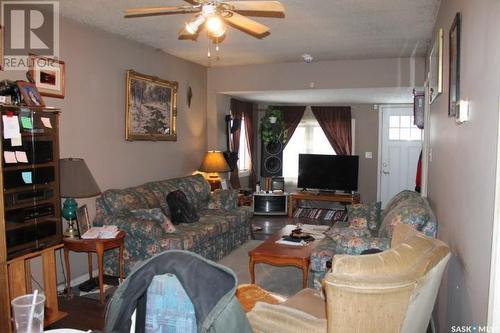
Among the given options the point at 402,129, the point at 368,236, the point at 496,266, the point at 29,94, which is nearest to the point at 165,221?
the point at 29,94

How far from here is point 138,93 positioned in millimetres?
5172

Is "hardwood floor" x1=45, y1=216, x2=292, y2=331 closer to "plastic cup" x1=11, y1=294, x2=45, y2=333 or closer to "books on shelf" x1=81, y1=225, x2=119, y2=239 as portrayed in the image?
"books on shelf" x1=81, y1=225, x2=119, y2=239

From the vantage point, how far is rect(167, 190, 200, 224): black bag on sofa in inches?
195

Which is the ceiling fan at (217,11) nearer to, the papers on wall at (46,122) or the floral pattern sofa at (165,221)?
the papers on wall at (46,122)

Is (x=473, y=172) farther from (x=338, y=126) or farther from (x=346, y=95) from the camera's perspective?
(x=338, y=126)

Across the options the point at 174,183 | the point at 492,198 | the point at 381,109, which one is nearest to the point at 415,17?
the point at 492,198

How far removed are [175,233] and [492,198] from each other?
3425 mm

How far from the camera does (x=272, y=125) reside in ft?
27.7

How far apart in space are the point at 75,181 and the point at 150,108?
6.66ft

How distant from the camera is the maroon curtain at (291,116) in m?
8.95

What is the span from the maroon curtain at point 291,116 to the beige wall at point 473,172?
20.3 feet

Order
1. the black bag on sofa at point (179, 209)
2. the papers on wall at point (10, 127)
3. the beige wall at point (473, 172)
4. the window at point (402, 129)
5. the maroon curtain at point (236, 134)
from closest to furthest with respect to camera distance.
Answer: the beige wall at point (473, 172), the papers on wall at point (10, 127), the black bag on sofa at point (179, 209), the maroon curtain at point (236, 134), the window at point (402, 129)

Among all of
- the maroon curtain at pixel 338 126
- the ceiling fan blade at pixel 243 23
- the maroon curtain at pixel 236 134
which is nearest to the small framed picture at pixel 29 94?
the ceiling fan blade at pixel 243 23

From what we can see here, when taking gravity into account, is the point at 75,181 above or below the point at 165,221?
above
